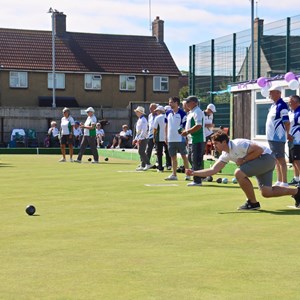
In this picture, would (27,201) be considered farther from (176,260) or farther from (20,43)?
(20,43)

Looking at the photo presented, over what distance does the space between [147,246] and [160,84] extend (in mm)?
46463

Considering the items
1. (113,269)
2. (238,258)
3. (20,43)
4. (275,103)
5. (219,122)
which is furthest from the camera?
(20,43)

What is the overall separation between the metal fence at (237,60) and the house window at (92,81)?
19171mm

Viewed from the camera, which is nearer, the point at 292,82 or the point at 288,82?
the point at 292,82

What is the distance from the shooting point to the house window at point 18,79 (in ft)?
162

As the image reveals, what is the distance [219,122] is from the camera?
96.1ft

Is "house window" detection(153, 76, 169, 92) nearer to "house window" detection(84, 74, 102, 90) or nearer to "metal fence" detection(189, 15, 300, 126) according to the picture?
"house window" detection(84, 74, 102, 90)

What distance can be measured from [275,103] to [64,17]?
136 ft

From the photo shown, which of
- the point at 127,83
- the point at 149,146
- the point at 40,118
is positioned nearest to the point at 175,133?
the point at 149,146

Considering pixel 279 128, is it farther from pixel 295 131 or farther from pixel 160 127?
pixel 160 127

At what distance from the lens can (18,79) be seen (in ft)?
163

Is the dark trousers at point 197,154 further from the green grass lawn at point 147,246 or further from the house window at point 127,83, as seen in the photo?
the house window at point 127,83

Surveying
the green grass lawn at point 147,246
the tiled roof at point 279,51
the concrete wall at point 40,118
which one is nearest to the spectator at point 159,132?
the green grass lawn at point 147,246

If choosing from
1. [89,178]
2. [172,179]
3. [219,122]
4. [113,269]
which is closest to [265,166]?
[113,269]
